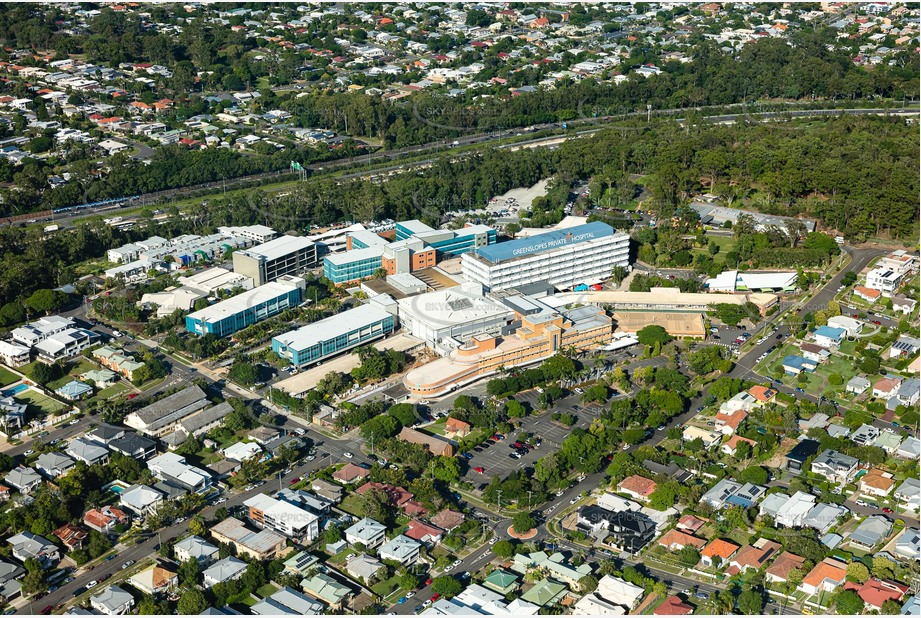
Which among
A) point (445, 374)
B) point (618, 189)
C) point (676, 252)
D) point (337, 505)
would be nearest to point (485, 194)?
point (618, 189)

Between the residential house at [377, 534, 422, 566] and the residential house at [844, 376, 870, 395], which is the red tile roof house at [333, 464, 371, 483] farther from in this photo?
the residential house at [844, 376, 870, 395]

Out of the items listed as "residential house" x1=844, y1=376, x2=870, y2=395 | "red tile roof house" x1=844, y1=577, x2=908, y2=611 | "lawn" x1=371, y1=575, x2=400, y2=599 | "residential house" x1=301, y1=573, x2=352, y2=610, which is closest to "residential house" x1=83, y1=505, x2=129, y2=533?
"residential house" x1=301, y1=573, x2=352, y2=610

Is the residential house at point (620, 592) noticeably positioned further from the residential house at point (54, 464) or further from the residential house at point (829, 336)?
the residential house at point (829, 336)

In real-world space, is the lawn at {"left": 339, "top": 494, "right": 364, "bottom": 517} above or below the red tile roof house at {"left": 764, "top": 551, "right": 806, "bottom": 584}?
below

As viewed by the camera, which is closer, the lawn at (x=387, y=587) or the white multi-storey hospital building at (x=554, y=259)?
the lawn at (x=387, y=587)

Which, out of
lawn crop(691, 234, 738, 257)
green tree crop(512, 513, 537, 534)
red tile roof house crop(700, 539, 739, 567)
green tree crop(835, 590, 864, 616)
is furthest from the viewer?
lawn crop(691, 234, 738, 257)

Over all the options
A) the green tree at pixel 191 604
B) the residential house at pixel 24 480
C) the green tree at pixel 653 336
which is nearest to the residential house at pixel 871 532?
the green tree at pixel 653 336
